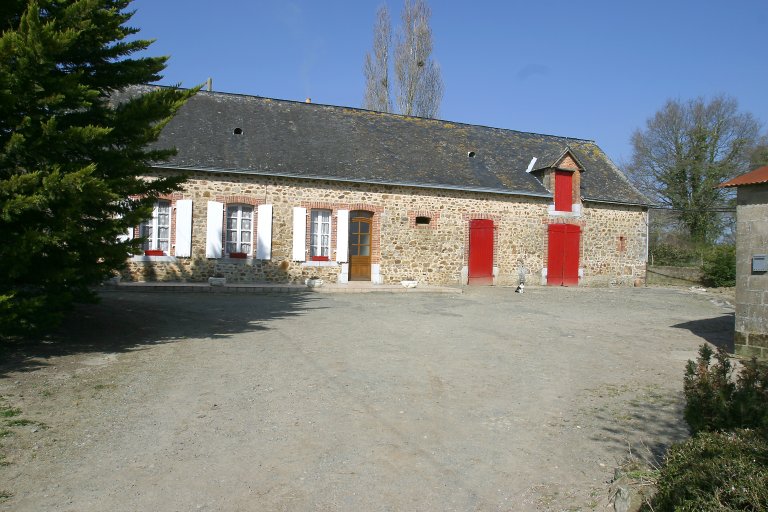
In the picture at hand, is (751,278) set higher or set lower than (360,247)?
lower

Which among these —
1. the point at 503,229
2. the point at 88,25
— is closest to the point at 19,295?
the point at 88,25

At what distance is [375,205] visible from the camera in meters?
16.6

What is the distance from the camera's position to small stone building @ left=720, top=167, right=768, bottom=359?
24.8 feet

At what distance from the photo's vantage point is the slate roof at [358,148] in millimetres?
15555

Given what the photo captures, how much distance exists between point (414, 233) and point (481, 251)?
2.39m

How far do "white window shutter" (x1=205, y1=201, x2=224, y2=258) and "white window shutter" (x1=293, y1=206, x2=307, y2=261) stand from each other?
195 centimetres

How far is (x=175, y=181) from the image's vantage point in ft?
25.2

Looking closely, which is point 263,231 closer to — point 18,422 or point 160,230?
point 160,230

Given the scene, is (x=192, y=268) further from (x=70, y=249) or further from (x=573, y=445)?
(x=573, y=445)

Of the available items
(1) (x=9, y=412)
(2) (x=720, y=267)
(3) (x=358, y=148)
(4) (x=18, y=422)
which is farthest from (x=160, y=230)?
(2) (x=720, y=267)

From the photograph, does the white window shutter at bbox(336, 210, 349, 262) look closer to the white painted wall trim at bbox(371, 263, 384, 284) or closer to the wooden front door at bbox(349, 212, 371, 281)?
the wooden front door at bbox(349, 212, 371, 281)

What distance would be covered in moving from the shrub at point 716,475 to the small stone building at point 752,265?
17.6ft

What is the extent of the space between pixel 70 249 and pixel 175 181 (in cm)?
159

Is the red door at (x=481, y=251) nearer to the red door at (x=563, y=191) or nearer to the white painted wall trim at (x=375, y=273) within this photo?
the red door at (x=563, y=191)
